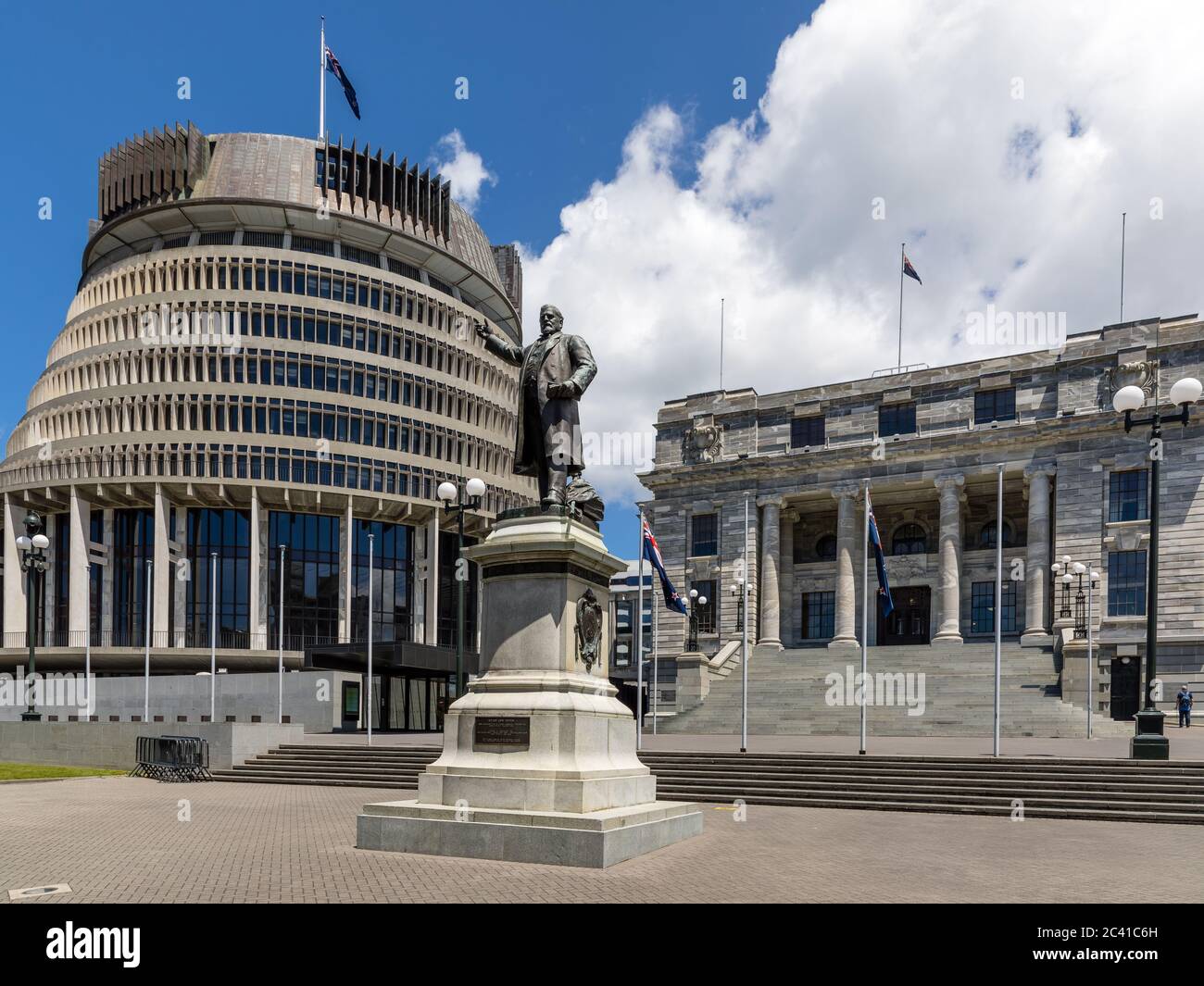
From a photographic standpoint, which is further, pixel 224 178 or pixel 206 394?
pixel 224 178

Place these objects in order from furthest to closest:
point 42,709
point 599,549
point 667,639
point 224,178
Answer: point 224,178 → point 667,639 → point 42,709 → point 599,549

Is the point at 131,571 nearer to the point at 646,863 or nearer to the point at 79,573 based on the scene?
the point at 79,573

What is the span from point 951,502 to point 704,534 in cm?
1583

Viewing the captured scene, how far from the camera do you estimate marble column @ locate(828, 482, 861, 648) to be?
59750mm

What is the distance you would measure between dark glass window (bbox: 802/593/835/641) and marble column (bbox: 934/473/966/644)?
7427 mm

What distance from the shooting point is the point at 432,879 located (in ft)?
36.1

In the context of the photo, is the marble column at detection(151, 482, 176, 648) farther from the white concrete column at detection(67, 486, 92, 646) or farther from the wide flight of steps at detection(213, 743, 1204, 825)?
the wide flight of steps at detection(213, 743, 1204, 825)

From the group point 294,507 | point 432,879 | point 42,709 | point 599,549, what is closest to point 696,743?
point 599,549

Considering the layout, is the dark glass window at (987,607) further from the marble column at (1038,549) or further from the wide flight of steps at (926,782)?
the wide flight of steps at (926,782)

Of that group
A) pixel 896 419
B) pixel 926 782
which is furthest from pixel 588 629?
pixel 896 419

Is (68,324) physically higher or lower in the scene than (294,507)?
A: higher

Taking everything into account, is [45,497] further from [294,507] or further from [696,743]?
[696,743]

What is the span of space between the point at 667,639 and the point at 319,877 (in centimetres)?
5410

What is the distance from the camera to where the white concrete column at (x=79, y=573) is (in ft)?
220
